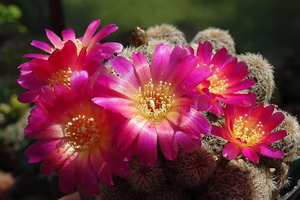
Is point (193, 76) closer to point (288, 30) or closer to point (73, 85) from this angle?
point (73, 85)

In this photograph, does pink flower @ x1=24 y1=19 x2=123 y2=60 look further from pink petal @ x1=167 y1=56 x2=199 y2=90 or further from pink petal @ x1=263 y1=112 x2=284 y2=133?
pink petal @ x1=263 y1=112 x2=284 y2=133

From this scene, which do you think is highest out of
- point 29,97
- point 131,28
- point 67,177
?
point 29,97

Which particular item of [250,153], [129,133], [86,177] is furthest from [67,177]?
[250,153]

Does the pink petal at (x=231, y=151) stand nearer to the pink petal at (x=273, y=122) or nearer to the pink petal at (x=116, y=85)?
the pink petal at (x=273, y=122)

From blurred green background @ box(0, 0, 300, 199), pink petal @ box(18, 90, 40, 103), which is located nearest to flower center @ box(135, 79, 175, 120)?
pink petal @ box(18, 90, 40, 103)

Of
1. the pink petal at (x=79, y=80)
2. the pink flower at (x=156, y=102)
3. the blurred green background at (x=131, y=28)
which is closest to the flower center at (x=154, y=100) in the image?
the pink flower at (x=156, y=102)

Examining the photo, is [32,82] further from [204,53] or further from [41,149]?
[204,53]

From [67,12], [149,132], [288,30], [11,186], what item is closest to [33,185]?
[11,186]

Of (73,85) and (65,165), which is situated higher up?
(73,85)
